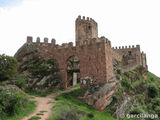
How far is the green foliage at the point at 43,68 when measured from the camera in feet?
87.9

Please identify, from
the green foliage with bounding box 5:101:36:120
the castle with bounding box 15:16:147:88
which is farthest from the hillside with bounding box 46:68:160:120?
the castle with bounding box 15:16:147:88

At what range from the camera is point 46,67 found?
2734 cm

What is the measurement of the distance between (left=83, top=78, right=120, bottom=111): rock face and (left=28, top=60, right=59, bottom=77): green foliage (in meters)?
8.75

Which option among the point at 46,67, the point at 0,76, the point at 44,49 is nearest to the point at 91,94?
the point at 46,67

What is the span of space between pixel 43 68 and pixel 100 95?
467 inches

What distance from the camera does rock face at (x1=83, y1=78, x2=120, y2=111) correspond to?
19969mm

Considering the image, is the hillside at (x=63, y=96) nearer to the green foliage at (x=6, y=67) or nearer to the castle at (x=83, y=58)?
the green foliage at (x=6, y=67)

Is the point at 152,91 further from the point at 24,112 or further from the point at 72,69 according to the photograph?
the point at 24,112

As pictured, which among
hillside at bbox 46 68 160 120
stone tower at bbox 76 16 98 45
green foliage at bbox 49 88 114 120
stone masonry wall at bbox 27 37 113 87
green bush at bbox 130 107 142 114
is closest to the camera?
hillside at bbox 46 68 160 120

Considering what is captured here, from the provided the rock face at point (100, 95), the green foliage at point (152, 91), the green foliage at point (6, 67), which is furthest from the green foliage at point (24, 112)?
the green foliage at point (152, 91)

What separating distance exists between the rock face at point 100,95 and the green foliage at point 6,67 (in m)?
10.5

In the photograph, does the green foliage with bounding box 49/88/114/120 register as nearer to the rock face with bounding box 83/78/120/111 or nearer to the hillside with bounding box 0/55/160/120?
the hillside with bounding box 0/55/160/120

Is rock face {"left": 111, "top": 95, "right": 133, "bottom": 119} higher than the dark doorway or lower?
lower

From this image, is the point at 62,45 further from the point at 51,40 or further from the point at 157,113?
the point at 157,113
